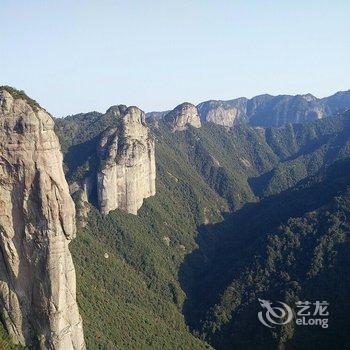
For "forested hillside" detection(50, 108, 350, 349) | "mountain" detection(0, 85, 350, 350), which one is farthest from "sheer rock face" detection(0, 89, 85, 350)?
"forested hillside" detection(50, 108, 350, 349)

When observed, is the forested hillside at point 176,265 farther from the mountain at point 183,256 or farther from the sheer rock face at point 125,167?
the sheer rock face at point 125,167

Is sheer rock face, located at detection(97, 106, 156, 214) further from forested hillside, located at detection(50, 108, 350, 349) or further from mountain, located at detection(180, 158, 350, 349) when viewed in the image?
mountain, located at detection(180, 158, 350, 349)

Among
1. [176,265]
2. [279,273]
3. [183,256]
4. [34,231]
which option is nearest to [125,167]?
[183,256]

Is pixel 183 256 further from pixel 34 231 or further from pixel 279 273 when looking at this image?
pixel 34 231

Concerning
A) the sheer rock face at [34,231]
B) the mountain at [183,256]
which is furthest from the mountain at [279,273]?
the sheer rock face at [34,231]

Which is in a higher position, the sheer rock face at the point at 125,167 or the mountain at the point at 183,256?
the sheer rock face at the point at 125,167
